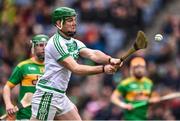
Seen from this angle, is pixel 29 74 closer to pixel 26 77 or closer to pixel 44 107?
pixel 26 77

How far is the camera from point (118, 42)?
19.3 metres

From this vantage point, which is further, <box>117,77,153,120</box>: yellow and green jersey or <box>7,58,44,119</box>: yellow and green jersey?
<box>117,77,153,120</box>: yellow and green jersey

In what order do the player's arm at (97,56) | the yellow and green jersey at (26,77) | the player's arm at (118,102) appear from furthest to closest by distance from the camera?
1. the player's arm at (118,102)
2. the yellow and green jersey at (26,77)
3. the player's arm at (97,56)

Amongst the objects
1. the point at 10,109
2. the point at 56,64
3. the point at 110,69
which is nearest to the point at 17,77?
the point at 10,109

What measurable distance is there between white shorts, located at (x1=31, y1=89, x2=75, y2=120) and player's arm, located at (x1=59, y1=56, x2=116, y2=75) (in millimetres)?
522

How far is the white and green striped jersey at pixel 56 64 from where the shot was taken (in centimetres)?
1082

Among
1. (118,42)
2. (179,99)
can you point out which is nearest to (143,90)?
(179,99)

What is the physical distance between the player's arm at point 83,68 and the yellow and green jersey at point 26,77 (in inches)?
76.2

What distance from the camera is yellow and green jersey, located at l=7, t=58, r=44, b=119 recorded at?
12648 mm

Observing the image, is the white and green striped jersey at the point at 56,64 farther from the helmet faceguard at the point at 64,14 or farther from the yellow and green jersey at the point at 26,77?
the yellow and green jersey at the point at 26,77

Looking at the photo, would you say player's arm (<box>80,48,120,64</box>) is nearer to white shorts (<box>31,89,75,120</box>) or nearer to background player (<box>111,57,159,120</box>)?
white shorts (<box>31,89,75,120</box>)

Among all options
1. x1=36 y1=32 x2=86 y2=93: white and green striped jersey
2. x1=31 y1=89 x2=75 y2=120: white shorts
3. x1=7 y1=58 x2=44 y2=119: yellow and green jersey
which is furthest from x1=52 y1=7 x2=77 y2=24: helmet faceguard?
x1=7 y1=58 x2=44 y2=119: yellow and green jersey

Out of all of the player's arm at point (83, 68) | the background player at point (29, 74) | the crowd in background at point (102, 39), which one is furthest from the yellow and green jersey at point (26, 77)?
the crowd in background at point (102, 39)

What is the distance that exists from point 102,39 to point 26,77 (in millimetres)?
6404
